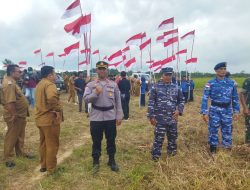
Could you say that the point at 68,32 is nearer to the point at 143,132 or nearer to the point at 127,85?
the point at 127,85

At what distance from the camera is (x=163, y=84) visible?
618 centimetres

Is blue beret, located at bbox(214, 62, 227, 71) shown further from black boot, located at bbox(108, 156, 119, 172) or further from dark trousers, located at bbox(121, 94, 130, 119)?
dark trousers, located at bbox(121, 94, 130, 119)

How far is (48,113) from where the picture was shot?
19.3ft

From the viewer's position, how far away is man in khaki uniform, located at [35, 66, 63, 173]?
229 inches

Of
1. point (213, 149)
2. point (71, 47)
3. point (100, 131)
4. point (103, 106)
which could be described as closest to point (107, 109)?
point (103, 106)

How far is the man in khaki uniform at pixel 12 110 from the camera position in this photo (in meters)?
6.40

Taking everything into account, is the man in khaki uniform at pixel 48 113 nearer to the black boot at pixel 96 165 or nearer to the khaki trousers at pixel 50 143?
the khaki trousers at pixel 50 143

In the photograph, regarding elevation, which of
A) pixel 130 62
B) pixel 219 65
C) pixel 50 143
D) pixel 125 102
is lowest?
pixel 50 143

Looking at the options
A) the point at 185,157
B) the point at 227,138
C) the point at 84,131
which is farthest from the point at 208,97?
the point at 84,131

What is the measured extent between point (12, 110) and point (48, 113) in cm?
91

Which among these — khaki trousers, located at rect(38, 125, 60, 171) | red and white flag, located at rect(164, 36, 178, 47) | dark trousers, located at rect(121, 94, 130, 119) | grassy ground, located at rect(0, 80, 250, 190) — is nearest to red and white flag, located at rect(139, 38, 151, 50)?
red and white flag, located at rect(164, 36, 178, 47)

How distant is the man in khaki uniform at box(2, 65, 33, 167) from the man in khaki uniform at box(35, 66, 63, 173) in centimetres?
74

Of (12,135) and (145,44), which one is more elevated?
(145,44)

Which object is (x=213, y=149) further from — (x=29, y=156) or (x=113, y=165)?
(x=29, y=156)
